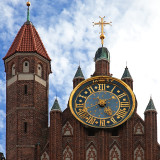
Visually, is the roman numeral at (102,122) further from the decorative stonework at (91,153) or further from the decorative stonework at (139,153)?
the decorative stonework at (139,153)

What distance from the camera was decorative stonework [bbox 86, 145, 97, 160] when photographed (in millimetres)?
42406

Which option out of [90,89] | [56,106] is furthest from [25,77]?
[90,89]

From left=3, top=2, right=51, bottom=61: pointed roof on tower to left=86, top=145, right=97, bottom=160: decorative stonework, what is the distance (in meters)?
6.21

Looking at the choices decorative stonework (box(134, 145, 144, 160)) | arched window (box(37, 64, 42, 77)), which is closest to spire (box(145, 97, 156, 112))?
decorative stonework (box(134, 145, 144, 160))

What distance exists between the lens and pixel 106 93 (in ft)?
145

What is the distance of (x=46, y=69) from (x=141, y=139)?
683 cm

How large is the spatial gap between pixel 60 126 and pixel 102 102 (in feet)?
8.04

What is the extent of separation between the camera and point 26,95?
44.7 meters

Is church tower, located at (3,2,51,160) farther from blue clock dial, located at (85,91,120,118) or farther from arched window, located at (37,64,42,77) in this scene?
blue clock dial, located at (85,91,120,118)

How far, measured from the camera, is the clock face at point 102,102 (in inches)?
1704

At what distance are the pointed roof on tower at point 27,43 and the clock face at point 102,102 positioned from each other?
132 inches

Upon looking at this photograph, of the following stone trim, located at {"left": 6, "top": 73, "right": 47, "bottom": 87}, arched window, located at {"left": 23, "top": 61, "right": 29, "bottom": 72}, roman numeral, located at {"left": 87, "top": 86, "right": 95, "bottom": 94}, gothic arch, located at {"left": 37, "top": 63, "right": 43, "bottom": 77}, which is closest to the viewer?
roman numeral, located at {"left": 87, "top": 86, "right": 95, "bottom": 94}

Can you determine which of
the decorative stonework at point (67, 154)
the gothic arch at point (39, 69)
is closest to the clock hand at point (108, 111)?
the decorative stonework at point (67, 154)

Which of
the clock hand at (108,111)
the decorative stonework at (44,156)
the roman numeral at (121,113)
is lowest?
the decorative stonework at (44,156)
